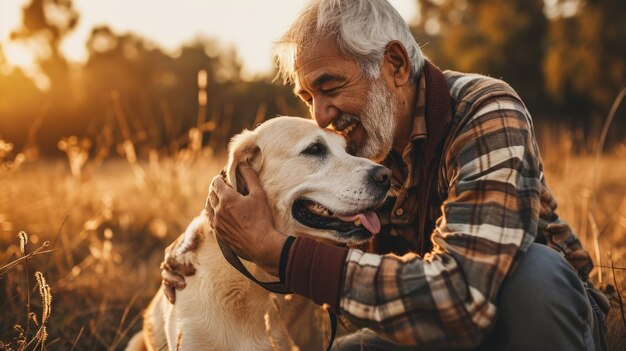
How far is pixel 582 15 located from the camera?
47.9ft

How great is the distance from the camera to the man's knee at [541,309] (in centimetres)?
185

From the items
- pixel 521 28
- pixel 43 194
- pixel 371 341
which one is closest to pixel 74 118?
pixel 43 194

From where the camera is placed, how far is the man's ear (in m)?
2.61

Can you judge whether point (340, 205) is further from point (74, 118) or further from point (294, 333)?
point (74, 118)

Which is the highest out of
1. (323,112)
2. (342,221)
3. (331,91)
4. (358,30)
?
(358,30)

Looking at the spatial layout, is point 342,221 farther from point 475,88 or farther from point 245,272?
point 475,88

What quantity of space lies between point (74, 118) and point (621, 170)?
17.2 m

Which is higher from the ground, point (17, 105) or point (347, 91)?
point (347, 91)

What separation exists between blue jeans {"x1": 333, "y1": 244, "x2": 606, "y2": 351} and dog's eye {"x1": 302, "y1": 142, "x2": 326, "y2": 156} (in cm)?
118

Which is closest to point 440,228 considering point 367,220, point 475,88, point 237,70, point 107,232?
point 367,220

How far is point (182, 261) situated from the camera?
8.86 ft

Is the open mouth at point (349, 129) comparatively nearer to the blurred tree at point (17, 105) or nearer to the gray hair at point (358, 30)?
the gray hair at point (358, 30)

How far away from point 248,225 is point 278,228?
51 centimetres

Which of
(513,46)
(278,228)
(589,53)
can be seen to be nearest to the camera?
(278,228)
